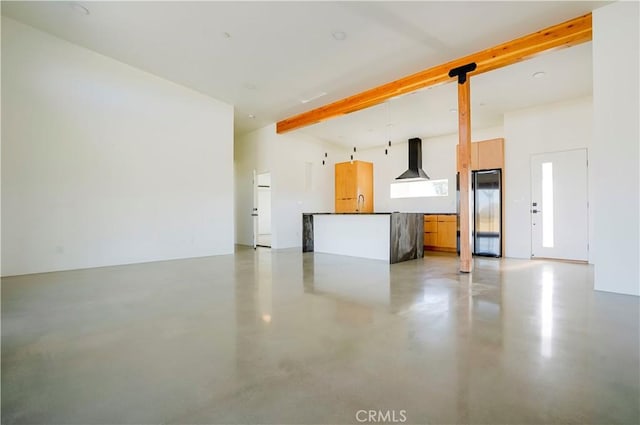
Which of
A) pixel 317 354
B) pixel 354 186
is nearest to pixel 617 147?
pixel 317 354

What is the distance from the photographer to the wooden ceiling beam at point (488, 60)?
12.4ft

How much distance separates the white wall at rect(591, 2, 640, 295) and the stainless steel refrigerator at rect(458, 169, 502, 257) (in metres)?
3.17

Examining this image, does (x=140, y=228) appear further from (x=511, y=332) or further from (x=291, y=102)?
(x=511, y=332)

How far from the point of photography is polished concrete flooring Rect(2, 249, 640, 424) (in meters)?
1.43

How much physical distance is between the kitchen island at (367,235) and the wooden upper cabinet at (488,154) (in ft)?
6.65

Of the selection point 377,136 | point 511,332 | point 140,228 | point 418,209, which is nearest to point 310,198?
point 377,136

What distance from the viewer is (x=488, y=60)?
4.46 m

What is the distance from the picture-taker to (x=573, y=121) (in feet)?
19.3

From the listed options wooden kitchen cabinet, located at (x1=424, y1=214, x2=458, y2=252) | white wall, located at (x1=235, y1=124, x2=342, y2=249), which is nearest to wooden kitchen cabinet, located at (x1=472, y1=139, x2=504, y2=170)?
wooden kitchen cabinet, located at (x1=424, y1=214, x2=458, y2=252)

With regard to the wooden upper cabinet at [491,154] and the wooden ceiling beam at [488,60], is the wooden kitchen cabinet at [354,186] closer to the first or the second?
the wooden ceiling beam at [488,60]

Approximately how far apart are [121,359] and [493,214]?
7277 millimetres

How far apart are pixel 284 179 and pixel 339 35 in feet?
15.3

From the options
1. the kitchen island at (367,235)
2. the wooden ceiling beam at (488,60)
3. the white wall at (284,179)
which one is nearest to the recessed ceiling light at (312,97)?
the wooden ceiling beam at (488,60)

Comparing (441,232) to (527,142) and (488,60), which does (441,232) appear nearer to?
(527,142)
